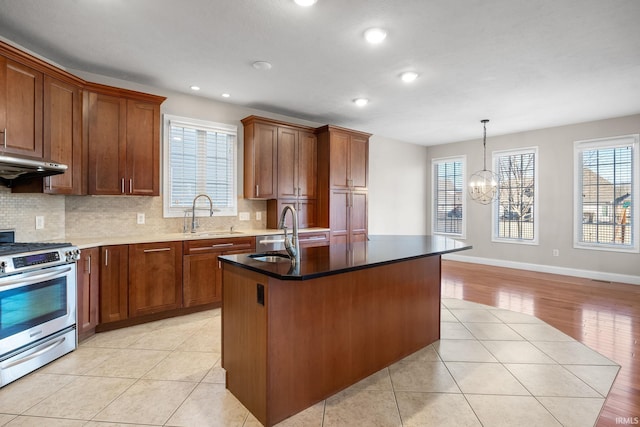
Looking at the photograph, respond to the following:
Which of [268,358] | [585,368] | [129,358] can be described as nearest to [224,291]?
[268,358]

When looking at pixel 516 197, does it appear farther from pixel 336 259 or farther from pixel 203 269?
pixel 203 269

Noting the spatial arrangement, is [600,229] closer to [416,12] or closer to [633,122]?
[633,122]

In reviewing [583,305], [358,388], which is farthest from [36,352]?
[583,305]

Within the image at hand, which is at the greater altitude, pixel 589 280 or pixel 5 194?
pixel 5 194

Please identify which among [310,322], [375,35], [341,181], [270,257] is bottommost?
[310,322]

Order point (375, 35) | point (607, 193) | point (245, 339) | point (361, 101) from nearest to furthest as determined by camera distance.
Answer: point (245, 339), point (375, 35), point (361, 101), point (607, 193)

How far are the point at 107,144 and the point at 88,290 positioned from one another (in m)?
1.46

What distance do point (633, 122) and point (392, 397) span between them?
19.8 ft

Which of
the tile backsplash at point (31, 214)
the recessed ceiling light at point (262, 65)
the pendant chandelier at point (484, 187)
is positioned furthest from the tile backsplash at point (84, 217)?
the pendant chandelier at point (484, 187)

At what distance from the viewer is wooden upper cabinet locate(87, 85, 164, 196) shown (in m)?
3.29

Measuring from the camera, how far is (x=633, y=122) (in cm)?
518

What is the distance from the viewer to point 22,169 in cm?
263

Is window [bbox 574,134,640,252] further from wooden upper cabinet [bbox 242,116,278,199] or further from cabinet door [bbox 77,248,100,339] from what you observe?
cabinet door [bbox 77,248,100,339]

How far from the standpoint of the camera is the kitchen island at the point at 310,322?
1.84m
